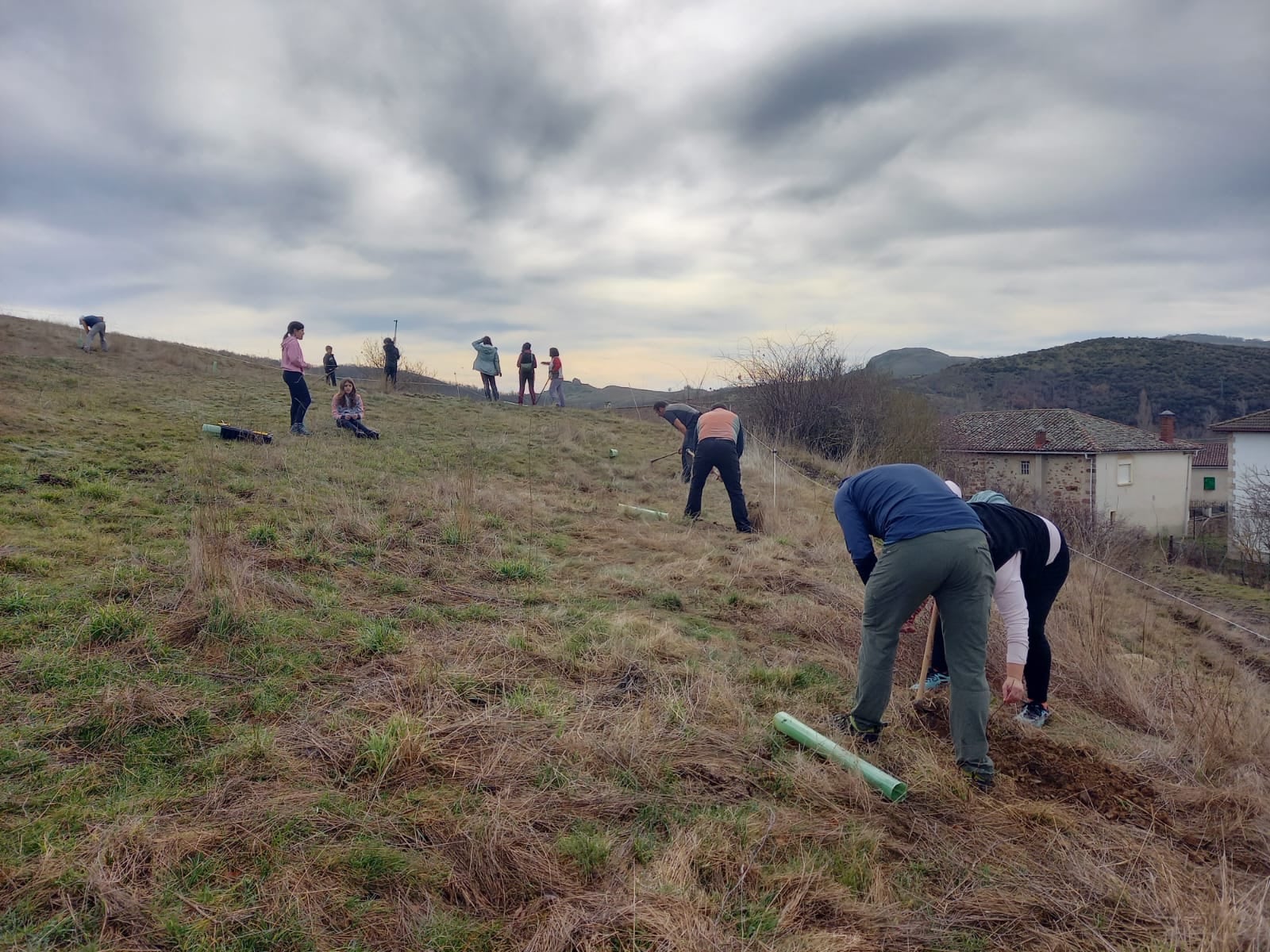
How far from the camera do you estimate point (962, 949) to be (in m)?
2.23

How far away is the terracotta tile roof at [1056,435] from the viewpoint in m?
37.0

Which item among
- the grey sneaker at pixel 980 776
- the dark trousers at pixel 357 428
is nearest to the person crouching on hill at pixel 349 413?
the dark trousers at pixel 357 428

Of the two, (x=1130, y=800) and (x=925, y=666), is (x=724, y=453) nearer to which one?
(x=925, y=666)

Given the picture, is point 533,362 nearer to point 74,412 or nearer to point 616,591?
point 74,412

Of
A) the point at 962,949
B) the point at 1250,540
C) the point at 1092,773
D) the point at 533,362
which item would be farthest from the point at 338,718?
the point at 1250,540

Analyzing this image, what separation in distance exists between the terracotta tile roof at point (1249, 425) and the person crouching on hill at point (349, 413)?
35.9 m

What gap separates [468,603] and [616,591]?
1.26 metres

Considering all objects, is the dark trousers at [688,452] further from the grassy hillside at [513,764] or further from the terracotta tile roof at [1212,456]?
the terracotta tile roof at [1212,456]

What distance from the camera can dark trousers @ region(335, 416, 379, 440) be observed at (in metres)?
10.9

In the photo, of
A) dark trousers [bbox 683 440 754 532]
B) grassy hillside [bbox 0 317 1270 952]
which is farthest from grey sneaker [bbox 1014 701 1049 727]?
dark trousers [bbox 683 440 754 532]

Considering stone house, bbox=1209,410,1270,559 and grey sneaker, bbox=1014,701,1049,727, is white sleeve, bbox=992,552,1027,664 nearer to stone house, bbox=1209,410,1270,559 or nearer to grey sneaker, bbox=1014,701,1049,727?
grey sneaker, bbox=1014,701,1049,727

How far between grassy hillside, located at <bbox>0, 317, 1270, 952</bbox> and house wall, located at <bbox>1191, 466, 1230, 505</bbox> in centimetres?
5246

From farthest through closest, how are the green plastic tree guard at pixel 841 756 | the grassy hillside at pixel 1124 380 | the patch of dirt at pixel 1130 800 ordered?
1. the grassy hillside at pixel 1124 380
2. the green plastic tree guard at pixel 841 756
3. the patch of dirt at pixel 1130 800

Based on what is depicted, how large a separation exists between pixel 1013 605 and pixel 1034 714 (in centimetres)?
96
